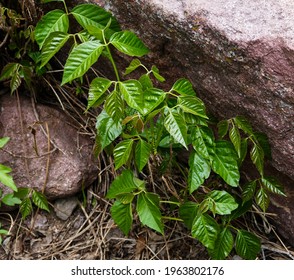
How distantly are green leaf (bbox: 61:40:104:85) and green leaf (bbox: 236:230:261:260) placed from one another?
2.14 ft

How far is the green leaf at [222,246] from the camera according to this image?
54.7 inches

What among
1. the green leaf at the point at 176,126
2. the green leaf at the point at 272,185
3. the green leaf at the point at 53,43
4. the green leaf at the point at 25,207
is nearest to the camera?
the green leaf at the point at 176,126

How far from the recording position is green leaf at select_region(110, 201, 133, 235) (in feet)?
4.42

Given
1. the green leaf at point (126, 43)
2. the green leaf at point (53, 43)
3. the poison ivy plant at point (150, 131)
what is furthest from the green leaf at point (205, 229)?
the green leaf at point (53, 43)

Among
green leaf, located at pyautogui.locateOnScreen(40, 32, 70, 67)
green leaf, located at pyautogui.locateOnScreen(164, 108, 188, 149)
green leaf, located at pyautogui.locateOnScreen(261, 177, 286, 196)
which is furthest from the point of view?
green leaf, located at pyautogui.locateOnScreen(261, 177, 286, 196)

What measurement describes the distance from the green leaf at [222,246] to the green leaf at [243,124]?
11.9 inches

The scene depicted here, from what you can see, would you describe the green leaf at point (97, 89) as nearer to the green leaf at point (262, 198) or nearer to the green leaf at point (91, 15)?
the green leaf at point (91, 15)

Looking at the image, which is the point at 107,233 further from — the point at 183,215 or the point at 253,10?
the point at 253,10

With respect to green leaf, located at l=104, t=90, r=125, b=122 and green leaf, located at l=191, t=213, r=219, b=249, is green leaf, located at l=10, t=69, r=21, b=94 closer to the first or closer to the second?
green leaf, located at l=104, t=90, r=125, b=122

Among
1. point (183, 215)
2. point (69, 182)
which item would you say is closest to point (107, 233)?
point (69, 182)

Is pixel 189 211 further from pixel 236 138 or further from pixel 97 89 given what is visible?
pixel 97 89

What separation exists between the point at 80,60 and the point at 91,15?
8.5 inches

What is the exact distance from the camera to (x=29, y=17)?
152cm

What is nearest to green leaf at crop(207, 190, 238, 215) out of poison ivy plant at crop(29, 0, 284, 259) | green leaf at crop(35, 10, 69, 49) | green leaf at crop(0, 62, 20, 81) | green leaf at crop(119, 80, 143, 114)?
poison ivy plant at crop(29, 0, 284, 259)
